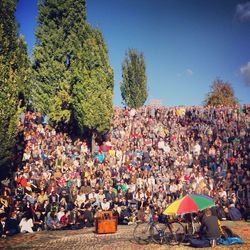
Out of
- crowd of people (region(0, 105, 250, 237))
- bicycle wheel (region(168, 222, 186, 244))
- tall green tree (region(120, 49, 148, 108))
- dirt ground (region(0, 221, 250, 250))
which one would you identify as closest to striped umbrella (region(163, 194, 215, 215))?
bicycle wheel (region(168, 222, 186, 244))

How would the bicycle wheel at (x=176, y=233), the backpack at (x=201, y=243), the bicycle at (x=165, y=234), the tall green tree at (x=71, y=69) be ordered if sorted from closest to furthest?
the backpack at (x=201, y=243)
the bicycle wheel at (x=176, y=233)
the bicycle at (x=165, y=234)
the tall green tree at (x=71, y=69)

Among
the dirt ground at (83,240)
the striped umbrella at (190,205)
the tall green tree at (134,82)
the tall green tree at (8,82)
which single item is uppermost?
the tall green tree at (134,82)

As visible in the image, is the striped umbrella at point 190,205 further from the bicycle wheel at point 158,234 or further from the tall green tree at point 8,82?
the tall green tree at point 8,82

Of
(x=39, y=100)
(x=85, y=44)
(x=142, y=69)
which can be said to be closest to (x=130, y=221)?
(x=39, y=100)

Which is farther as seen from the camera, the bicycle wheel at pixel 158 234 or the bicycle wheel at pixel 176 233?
the bicycle wheel at pixel 158 234

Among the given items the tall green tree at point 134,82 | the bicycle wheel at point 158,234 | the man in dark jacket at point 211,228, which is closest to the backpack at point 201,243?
the man in dark jacket at point 211,228

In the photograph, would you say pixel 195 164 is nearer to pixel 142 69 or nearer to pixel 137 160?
pixel 137 160

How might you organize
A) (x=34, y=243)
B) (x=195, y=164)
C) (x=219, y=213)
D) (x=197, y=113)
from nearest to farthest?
(x=34, y=243)
(x=219, y=213)
(x=195, y=164)
(x=197, y=113)

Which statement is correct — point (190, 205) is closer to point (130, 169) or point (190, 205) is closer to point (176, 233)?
point (176, 233)

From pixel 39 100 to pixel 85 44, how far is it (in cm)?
734

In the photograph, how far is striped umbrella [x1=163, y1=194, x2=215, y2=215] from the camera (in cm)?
1240

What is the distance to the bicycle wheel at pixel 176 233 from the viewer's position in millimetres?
13720

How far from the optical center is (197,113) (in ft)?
114

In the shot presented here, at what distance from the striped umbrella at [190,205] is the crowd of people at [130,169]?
25.3 feet
